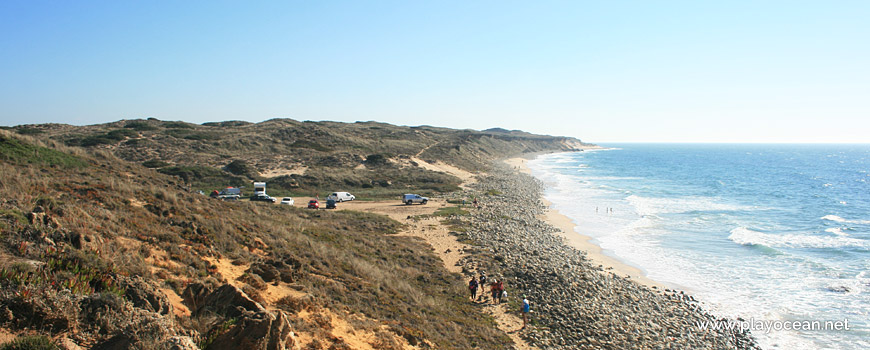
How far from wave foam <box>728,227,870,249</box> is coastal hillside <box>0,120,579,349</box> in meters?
23.7

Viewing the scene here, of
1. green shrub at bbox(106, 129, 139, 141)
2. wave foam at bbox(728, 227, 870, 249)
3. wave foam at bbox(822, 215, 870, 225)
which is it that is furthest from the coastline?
green shrub at bbox(106, 129, 139, 141)

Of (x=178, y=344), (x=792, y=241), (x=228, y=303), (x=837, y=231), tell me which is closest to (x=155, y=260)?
(x=228, y=303)

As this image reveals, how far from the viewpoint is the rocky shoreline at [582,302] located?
1421 centimetres

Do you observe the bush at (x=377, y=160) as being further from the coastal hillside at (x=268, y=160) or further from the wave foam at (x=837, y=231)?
the wave foam at (x=837, y=231)

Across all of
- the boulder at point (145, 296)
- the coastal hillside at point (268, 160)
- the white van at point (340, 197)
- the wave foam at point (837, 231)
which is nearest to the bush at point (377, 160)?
the coastal hillside at point (268, 160)

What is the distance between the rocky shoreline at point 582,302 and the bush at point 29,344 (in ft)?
38.2

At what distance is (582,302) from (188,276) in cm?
1384

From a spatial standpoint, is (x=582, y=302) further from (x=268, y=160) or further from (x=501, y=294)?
(x=268, y=160)

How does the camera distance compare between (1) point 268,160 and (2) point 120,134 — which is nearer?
(1) point 268,160

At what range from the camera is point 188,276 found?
9789mm

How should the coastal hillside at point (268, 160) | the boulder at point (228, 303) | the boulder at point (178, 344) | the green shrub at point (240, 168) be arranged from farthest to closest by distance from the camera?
the green shrub at point (240, 168) → the coastal hillside at point (268, 160) → the boulder at point (228, 303) → the boulder at point (178, 344)

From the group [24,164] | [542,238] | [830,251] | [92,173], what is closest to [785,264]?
[830,251]

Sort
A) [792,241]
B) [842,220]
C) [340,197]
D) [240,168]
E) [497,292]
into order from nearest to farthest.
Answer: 1. [497,292]
2. [792,241]
3. [842,220]
4. [340,197]
5. [240,168]

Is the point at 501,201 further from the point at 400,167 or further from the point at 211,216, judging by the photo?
the point at 211,216
